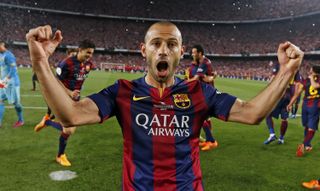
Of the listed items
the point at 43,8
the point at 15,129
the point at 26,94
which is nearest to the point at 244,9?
the point at 43,8

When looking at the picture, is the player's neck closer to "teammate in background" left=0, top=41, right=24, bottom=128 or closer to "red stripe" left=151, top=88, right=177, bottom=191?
"red stripe" left=151, top=88, right=177, bottom=191

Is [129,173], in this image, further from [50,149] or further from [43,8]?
[43,8]

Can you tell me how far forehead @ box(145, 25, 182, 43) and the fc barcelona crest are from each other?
0.43m

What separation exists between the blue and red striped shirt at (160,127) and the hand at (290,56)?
1.56 feet

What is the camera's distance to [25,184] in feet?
16.3

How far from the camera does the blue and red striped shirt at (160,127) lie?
7.15 ft

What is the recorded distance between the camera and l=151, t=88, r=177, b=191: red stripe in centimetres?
215

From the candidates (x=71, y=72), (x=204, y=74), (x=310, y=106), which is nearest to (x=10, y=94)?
(x=71, y=72)

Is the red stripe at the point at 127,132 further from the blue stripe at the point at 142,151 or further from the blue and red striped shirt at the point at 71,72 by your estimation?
the blue and red striped shirt at the point at 71,72

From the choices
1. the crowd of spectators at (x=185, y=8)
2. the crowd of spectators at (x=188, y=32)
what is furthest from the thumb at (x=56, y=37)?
the crowd of spectators at (x=185, y=8)

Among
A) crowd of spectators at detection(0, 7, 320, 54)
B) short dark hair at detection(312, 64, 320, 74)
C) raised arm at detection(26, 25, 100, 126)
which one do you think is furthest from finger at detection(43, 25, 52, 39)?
crowd of spectators at detection(0, 7, 320, 54)

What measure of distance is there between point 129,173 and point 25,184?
3497 mm

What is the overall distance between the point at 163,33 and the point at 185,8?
6307 cm

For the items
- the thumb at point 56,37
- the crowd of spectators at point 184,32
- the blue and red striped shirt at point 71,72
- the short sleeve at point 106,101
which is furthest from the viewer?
the crowd of spectators at point 184,32
